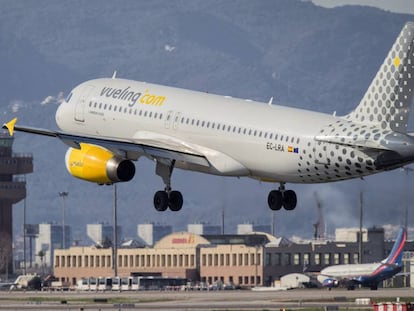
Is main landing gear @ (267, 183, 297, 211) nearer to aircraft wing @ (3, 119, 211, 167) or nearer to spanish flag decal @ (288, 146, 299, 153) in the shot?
aircraft wing @ (3, 119, 211, 167)

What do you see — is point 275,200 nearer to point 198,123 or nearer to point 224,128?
point 224,128


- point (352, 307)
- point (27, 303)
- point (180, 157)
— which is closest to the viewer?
point (180, 157)

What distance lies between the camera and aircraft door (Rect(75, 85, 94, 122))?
4397 inches

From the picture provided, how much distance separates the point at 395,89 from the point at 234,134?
427 inches

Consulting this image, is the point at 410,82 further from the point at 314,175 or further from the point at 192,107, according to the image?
the point at 192,107

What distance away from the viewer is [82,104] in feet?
367

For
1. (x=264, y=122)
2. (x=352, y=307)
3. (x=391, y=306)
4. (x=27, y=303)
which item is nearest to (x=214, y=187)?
(x=391, y=306)

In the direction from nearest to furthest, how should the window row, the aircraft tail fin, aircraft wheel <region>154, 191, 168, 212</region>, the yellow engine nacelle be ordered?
the aircraft tail fin
the window row
the yellow engine nacelle
aircraft wheel <region>154, 191, 168, 212</region>

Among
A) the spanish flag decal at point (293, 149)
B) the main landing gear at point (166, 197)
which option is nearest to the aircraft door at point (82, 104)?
the main landing gear at point (166, 197)

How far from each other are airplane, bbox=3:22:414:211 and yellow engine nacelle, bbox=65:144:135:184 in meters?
0.06

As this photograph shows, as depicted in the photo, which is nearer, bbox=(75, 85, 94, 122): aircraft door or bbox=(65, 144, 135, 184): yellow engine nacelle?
bbox=(65, 144, 135, 184): yellow engine nacelle

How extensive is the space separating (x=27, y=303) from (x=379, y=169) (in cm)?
10246

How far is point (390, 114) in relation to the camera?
95.2 metres

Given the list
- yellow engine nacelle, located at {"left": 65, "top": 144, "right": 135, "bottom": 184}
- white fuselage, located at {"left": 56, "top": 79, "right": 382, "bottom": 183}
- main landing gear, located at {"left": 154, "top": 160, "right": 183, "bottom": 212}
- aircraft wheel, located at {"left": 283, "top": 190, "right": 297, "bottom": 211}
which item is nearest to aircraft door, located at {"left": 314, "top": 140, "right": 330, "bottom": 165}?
white fuselage, located at {"left": 56, "top": 79, "right": 382, "bottom": 183}
